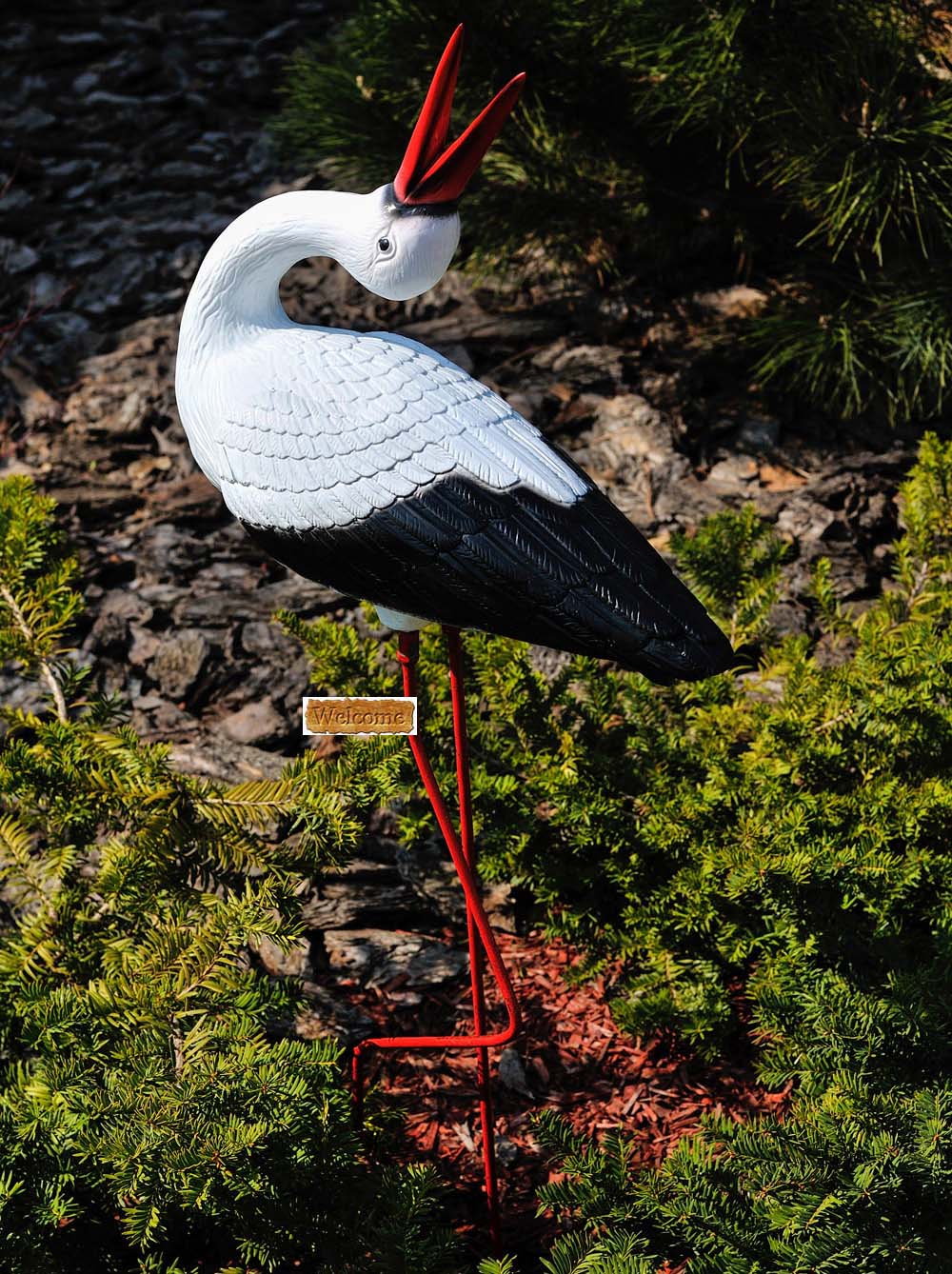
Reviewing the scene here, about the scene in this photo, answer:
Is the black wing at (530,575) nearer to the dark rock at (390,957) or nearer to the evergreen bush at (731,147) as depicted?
the dark rock at (390,957)

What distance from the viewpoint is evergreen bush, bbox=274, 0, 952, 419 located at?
218 centimetres

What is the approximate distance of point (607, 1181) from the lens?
113 cm

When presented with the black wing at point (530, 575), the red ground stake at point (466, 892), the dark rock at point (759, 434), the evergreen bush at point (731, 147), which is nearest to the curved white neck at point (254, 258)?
the black wing at point (530, 575)

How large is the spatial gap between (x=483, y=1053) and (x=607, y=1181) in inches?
10.2

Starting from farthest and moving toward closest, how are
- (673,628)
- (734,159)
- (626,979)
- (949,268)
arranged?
(734,159)
(949,268)
(626,979)
(673,628)

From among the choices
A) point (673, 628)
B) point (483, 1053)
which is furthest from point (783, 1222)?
point (673, 628)

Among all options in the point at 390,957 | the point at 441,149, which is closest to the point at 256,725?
the point at 390,957

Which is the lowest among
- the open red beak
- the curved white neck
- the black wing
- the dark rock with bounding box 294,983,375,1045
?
the dark rock with bounding box 294,983,375,1045

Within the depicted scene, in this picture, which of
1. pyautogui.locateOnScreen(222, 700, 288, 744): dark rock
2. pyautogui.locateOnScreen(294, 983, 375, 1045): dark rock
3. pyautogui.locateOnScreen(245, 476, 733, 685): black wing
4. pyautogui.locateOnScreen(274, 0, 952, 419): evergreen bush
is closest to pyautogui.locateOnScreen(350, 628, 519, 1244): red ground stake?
pyautogui.locateOnScreen(245, 476, 733, 685): black wing

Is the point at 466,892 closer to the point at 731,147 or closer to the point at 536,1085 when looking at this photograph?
the point at 536,1085

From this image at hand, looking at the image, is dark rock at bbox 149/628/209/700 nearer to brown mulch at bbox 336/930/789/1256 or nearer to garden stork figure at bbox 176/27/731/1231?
brown mulch at bbox 336/930/789/1256

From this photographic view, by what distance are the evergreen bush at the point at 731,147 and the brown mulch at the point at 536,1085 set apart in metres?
1.37

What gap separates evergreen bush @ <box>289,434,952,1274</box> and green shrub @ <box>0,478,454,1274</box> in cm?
24

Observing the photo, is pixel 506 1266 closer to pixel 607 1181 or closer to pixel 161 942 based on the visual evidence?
pixel 607 1181
